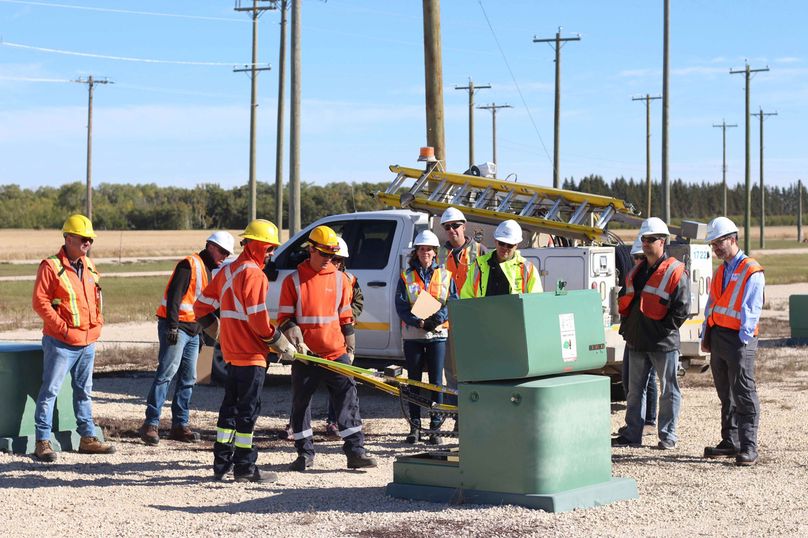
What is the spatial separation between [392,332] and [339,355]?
10.9ft

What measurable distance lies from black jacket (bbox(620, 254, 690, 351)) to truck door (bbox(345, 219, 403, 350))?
3.15m

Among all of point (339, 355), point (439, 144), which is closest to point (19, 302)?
point (439, 144)

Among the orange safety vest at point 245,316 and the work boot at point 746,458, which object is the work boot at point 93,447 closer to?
the orange safety vest at point 245,316

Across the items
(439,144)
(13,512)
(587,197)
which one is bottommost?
(13,512)

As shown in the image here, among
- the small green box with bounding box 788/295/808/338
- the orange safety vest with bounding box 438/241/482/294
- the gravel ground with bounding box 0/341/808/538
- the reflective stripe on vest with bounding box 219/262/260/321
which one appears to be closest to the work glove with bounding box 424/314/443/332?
the orange safety vest with bounding box 438/241/482/294

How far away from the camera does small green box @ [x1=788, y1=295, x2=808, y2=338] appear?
20.9m

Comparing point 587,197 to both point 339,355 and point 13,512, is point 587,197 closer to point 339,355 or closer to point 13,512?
point 339,355

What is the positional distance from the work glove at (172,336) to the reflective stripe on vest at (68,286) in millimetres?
978

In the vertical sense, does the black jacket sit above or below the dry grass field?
below

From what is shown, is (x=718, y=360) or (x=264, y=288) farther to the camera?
(x=718, y=360)

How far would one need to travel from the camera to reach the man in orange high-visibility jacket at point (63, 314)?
1006 centimetres

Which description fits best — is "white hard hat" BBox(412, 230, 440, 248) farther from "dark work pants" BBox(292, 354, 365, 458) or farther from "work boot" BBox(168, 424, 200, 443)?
"work boot" BBox(168, 424, 200, 443)

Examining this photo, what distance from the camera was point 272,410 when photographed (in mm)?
13320

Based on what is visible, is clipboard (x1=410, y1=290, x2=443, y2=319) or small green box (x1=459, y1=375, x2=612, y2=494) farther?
clipboard (x1=410, y1=290, x2=443, y2=319)
